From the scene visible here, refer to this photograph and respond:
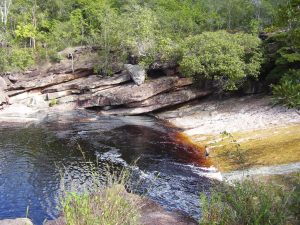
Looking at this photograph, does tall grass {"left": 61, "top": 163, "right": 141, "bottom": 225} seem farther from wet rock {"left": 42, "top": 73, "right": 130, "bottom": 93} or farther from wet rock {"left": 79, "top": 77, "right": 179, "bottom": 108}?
wet rock {"left": 42, "top": 73, "right": 130, "bottom": 93}

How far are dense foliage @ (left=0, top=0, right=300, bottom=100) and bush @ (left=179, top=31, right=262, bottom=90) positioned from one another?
11 cm

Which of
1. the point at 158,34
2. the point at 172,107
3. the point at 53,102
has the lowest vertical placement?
the point at 172,107

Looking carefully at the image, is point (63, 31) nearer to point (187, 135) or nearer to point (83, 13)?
point (83, 13)

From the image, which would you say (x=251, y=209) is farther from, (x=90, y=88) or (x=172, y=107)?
(x=90, y=88)

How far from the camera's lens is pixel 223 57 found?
123 ft

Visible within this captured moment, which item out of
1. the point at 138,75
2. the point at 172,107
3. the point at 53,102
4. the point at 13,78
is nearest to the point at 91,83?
the point at 53,102

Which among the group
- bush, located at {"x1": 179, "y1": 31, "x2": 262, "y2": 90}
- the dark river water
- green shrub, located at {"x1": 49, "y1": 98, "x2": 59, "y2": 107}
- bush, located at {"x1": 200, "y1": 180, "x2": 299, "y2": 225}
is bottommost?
the dark river water

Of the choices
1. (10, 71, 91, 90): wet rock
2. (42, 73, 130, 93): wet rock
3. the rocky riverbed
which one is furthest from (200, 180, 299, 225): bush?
(10, 71, 91, 90): wet rock

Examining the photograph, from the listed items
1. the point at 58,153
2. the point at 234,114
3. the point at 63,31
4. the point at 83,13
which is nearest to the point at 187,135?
the point at 234,114

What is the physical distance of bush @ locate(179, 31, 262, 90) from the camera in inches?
1467

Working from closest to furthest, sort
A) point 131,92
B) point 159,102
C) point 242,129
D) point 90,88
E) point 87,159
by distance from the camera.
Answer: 1. point 87,159
2. point 242,129
3. point 131,92
4. point 159,102
5. point 90,88

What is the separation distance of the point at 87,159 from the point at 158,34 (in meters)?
28.5

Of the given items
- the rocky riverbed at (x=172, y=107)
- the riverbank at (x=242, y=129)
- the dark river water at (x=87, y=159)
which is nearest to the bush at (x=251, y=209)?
the dark river water at (x=87, y=159)

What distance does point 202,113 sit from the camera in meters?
38.1
